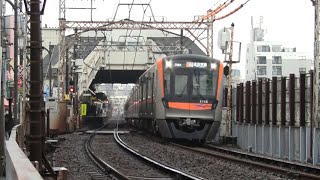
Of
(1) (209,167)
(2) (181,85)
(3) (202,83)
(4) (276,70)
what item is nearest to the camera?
(1) (209,167)

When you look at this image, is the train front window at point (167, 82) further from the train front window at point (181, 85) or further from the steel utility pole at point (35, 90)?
the steel utility pole at point (35, 90)

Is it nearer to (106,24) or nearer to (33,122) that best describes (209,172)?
(33,122)

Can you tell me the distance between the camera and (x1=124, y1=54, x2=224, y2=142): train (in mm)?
23219

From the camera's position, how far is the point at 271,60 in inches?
3787

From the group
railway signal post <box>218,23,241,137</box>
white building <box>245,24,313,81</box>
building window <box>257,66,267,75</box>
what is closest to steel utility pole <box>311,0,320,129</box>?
railway signal post <box>218,23,241,137</box>

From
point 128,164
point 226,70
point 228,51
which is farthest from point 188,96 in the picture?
point 128,164

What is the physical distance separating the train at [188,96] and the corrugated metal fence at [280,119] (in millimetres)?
1600

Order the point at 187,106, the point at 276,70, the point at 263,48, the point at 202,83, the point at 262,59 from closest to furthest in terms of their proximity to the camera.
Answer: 1. the point at 187,106
2. the point at 202,83
3. the point at 262,59
4. the point at 276,70
5. the point at 263,48

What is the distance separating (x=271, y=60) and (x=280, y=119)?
77140 millimetres

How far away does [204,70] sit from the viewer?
2383 centimetres

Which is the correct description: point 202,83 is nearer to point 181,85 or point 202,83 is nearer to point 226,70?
point 181,85

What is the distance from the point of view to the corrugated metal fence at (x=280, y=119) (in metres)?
17.5

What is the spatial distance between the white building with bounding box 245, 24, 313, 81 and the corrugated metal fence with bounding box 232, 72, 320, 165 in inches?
2705

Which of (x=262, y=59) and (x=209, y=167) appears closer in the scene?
(x=209, y=167)
